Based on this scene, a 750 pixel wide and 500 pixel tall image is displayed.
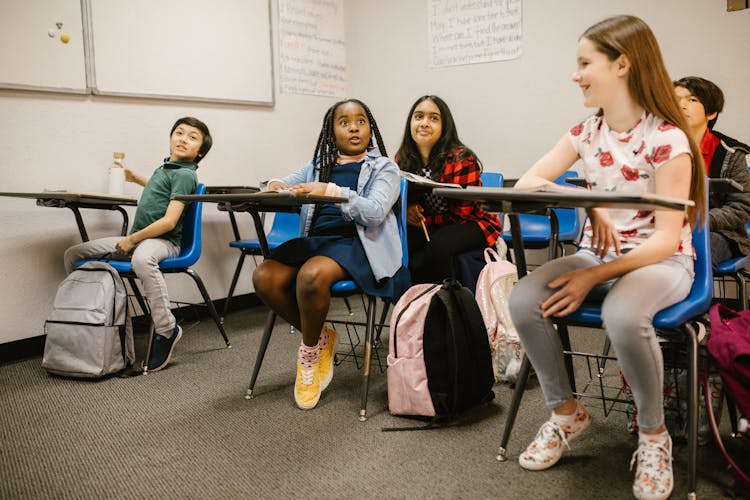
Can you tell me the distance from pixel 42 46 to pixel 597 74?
100 inches

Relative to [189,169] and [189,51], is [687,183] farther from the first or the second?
[189,51]

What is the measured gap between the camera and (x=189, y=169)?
2816 millimetres

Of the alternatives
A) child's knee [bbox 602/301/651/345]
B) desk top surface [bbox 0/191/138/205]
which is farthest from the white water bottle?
child's knee [bbox 602/301/651/345]

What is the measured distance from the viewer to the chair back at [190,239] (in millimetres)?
2660

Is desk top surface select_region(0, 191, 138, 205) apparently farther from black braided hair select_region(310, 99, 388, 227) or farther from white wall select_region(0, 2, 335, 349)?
black braided hair select_region(310, 99, 388, 227)

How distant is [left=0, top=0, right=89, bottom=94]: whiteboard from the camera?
106 inches

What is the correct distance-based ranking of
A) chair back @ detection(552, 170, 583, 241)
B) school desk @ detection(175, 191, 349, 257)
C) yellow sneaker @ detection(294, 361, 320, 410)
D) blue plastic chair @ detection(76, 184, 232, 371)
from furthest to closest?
1. chair back @ detection(552, 170, 583, 241)
2. blue plastic chair @ detection(76, 184, 232, 371)
3. yellow sneaker @ detection(294, 361, 320, 410)
4. school desk @ detection(175, 191, 349, 257)

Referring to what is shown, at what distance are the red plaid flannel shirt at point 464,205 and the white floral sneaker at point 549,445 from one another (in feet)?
3.50

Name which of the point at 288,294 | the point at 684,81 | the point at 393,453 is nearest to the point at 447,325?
the point at 393,453

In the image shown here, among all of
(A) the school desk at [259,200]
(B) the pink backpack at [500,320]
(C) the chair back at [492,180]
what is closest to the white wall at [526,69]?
(C) the chair back at [492,180]

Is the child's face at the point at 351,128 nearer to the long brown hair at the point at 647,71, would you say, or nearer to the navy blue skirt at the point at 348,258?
the navy blue skirt at the point at 348,258

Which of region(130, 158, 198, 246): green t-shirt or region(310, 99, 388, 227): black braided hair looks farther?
region(130, 158, 198, 246): green t-shirt

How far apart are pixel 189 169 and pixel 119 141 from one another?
57 centimetres

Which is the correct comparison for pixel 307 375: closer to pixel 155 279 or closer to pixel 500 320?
pixel 500 320
